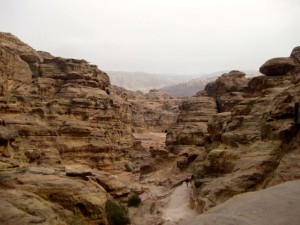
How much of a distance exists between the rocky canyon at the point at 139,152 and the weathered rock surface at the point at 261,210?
0.03 meters

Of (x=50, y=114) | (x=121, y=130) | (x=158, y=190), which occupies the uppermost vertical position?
(x=50, y=114)

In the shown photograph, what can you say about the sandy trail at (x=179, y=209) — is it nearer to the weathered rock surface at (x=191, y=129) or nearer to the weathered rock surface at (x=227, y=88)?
the weathered rock surface at (x=191, y=129)

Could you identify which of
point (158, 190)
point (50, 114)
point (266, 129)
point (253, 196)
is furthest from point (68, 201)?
point (50, 114)

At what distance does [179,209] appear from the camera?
2575 centimetres

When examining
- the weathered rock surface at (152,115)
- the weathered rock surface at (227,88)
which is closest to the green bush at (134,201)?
the weathered rock surface at (227,88)

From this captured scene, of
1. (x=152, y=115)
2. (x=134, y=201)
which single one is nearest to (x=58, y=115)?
(x=134, y=201)

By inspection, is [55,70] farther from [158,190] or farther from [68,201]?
[68,201]

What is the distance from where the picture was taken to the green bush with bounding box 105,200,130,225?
1908 cm

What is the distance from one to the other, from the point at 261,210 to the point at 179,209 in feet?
51.8

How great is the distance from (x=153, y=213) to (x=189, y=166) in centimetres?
1521

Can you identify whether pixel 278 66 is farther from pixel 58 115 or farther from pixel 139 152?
pixel 139 152

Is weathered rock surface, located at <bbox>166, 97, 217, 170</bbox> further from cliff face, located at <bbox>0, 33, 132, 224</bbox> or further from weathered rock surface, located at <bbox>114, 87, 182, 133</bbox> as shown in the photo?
weathered rock surface, located at <bbox>114, 87, 182, 133</bbox>

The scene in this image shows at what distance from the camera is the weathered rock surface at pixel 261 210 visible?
9.66m

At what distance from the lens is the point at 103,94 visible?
5112 centimetres
